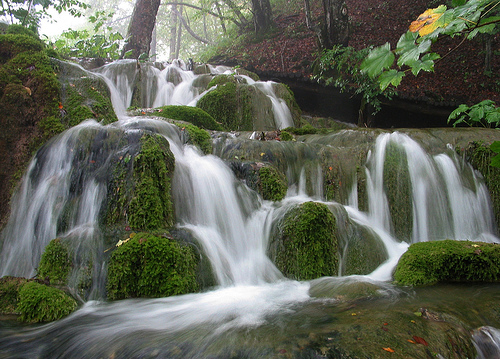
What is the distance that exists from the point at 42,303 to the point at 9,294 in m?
0.44

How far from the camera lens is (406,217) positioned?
528 cm

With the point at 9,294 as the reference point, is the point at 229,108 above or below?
above

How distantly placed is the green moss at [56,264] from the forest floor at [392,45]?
976 centimetres

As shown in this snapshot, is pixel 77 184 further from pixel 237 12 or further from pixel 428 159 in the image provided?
pixel 237 12

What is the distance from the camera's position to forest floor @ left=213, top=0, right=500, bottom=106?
1035 centimetres

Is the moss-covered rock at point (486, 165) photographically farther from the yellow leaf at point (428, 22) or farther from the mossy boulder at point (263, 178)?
the yellow leaf at point (428, 22)

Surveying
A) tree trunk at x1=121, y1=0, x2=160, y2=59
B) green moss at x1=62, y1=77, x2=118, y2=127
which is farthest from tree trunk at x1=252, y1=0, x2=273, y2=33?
green moss at x1=62, y1=77, x2=118, y2=127

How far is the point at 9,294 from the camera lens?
296cm

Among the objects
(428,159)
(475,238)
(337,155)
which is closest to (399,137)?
(428,159)

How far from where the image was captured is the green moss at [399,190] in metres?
5.23

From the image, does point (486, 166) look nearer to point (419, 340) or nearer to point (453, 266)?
point (453, 266)

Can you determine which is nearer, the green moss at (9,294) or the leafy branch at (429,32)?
the leafy branch at (429,32)

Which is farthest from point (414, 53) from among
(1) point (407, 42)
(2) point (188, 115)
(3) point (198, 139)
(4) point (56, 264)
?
(2) point (188, 115)

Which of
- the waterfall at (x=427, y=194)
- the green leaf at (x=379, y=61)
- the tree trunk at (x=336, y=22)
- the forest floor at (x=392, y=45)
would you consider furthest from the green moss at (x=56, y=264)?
the tree trunk at (x=336, y=22)
